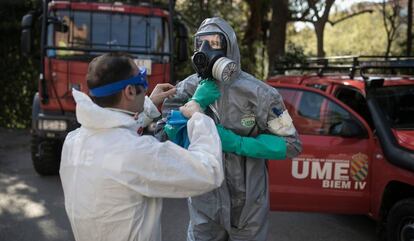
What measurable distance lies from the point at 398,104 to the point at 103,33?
4.37m

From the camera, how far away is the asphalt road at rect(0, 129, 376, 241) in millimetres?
5141

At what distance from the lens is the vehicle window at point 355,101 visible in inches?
186

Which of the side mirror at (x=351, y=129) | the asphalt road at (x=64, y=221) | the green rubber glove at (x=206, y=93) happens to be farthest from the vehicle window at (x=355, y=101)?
the green rubber glove at (x=206, y=93)

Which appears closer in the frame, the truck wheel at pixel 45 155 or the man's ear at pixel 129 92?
the man's ear at pixel 129 92

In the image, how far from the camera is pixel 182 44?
7.82 m

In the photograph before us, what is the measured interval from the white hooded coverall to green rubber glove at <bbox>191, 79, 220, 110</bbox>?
15.1 inches

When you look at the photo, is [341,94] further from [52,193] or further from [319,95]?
[52,193]

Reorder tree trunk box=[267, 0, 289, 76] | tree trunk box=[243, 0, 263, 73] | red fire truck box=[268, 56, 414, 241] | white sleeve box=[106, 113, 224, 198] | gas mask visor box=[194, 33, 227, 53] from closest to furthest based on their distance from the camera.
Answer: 1. white sleeve box=[106, 113, 224, 198]
2. gas mask visor box=[194, 33, 227, 53]
3. red fire truck box=[268, 56, 414, 241]
4. tree trunk box=[267, 0, 289, 76]
5. tree trunk box=[243, 0, 263, 73]

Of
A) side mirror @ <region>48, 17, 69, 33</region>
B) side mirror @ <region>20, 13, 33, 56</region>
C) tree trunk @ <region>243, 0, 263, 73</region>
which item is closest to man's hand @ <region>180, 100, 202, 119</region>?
side mirror @ <region>48, 17, 69, 33</region>

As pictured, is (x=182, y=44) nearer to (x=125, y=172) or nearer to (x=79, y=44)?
(x=79, y=44)

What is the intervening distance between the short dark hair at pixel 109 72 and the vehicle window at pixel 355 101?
3281 millimetres

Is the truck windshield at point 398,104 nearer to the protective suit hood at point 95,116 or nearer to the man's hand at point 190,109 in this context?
the man's hand at point 190,109

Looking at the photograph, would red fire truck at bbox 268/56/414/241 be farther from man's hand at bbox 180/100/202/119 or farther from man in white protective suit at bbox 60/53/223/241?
man in white protective suit at bbox 60/53/223/241

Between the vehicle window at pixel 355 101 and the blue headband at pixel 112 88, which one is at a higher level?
the blue headband at pixel 112 88
